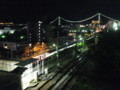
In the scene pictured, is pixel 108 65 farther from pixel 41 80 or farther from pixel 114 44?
pixel 41 80

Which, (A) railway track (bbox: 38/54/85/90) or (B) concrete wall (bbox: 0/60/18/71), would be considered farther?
(B) concrete wall (bbox: 0/60/18/71)

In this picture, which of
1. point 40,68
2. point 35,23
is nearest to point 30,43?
point 35,23

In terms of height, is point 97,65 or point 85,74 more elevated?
point 97,65

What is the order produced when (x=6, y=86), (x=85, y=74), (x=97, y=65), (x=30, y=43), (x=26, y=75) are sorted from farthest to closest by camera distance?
(x=30, y=43), (x=85, y=74), (x=97, y=65), (x=26, y=75), (x=6, y=86)

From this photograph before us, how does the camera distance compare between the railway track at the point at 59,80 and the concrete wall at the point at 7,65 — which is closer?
the railway track at the point at 59,80

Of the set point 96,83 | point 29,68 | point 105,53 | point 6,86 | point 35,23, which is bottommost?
point 96,83

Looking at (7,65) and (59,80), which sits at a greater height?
(7,65)

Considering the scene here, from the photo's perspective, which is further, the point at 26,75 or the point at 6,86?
the point at 26,75

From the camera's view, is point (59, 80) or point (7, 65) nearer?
point (59, 80)

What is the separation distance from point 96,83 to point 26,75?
4.96m

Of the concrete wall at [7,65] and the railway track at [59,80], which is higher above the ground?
the concrete wall at [7,65]

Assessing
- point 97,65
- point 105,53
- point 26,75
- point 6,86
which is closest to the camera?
point 6,86

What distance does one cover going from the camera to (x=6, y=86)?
8164 millimetres

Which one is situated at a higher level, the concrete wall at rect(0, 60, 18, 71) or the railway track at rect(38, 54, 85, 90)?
the concrete wall at rect(0, 60, 18, 71)
